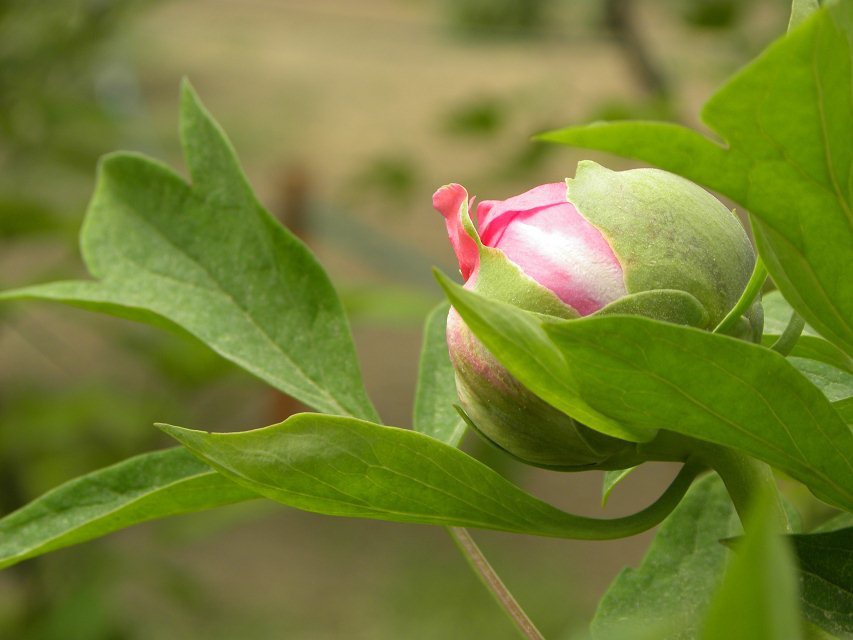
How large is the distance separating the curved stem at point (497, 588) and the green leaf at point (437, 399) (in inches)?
1.1

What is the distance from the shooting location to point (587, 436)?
22 cm

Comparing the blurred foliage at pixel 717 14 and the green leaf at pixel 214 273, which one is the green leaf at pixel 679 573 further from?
the blurred foliage at pixel 717 14

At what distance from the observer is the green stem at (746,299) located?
21 centimetres

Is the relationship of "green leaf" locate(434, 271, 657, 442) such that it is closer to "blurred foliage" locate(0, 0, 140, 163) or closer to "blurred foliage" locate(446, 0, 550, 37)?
"blurred foliage" locate(0, 0, 140, 163)

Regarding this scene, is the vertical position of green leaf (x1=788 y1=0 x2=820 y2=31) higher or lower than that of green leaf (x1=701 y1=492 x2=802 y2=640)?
higher

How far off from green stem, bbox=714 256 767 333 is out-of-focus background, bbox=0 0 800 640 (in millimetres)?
292

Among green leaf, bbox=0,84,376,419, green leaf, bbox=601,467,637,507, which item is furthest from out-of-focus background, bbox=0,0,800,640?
green leaf, bbox=601,467,637,507

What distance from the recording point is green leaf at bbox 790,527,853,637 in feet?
0.70

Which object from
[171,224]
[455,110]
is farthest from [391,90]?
[171,224]

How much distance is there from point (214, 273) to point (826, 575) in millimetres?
198

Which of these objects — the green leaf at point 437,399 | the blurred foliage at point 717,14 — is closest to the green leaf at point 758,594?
the green leaf at point 437,399

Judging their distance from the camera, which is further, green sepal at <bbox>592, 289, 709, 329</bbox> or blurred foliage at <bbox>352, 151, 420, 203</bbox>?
blurred foliage at <bbox>352, 151, 420, 203</bbox>

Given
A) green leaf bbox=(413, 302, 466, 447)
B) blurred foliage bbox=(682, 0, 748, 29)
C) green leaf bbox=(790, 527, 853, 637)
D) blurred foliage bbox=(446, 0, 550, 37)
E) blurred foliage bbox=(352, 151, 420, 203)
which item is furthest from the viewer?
blurred foliage bbox=(446, 0, 550, 37)

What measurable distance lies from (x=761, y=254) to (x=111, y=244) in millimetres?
220
